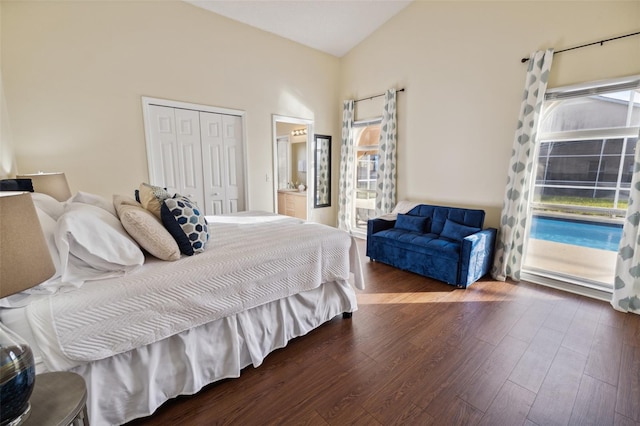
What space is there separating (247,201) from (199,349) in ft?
9.88

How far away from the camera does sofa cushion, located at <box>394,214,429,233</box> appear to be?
149 inches

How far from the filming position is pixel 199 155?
13.1 ft

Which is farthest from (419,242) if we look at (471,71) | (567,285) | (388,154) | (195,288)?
(195,288)

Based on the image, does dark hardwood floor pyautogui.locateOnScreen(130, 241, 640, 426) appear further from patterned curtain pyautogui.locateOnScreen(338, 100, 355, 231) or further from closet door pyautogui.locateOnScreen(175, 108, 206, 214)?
patterned curtain pyautogui.locateOnScreen(338, 100, 355, 231)

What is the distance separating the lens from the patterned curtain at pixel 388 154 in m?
4.46

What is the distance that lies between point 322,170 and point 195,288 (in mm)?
4178

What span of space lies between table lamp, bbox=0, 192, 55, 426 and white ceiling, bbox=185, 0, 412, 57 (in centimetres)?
385

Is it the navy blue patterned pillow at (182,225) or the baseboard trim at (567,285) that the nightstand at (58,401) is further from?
the baseboard trim at (567,285)

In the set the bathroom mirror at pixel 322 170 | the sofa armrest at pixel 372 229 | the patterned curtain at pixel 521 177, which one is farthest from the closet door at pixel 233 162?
the patterned curtain at pixel 521 177

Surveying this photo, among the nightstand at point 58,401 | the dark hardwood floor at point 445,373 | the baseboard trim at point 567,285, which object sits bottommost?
the dark hardwood floor at point 445,373

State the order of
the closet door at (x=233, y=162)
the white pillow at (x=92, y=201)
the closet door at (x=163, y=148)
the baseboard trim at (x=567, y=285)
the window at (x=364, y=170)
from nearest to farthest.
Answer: the white pillow at (x=92, y=201), the baseboard trim at (x=567, y=285), the closet door at (x=163, y=148), the closet door at (x=233, y=162), the window at (x=364, y=170)

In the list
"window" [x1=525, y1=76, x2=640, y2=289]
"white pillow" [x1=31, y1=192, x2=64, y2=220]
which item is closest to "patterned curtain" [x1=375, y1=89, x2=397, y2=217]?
"window" [x1=525, y1=76, x2=640, y2=289]

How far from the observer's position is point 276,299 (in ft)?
6.58

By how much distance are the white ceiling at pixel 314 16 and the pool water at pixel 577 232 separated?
3516 millimetres
